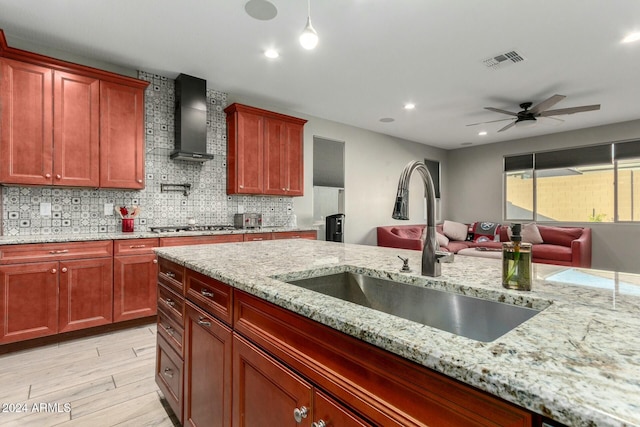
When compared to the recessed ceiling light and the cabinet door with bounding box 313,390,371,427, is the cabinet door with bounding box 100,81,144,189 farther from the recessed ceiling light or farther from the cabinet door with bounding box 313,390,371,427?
the recessed ceiling light

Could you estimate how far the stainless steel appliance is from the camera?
168 inches

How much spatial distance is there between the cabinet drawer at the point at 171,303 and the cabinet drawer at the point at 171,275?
0.11 ft

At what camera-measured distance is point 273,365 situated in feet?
3.23

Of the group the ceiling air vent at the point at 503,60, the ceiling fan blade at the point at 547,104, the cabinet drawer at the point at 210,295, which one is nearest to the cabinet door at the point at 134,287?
the cabinet drawer at the point at 210,295

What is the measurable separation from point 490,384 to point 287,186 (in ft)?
14.0

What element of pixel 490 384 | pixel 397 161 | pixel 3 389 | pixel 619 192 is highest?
pixel 397 161

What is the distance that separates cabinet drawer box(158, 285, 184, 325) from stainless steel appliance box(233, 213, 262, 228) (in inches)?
90.3

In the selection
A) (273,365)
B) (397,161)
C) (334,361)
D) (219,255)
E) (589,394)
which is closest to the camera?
(589,394)

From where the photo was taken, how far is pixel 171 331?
69.3 inches

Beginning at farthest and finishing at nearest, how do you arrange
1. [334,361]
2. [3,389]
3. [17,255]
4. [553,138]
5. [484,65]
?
[553,138], [484,65], [17,255], [3,389], [334,361]

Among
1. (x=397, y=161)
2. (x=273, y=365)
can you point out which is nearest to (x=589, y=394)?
(x=273, y=365)

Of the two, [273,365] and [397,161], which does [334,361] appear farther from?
[397,161]

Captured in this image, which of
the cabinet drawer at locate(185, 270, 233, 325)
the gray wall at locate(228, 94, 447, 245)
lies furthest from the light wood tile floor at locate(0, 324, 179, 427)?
the gray wall at locate(228, 94, 447, 245)

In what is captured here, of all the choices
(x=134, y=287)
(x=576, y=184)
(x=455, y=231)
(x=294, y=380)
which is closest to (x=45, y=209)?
(x=134, y=287)
